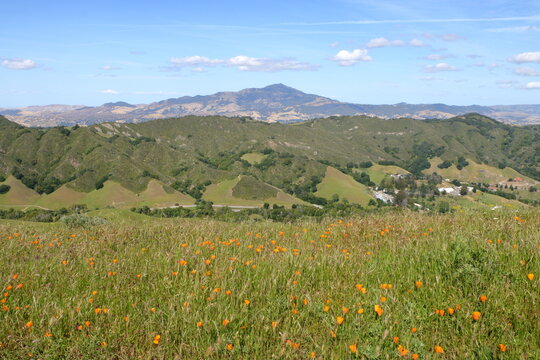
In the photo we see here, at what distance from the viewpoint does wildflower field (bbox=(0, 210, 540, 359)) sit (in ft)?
12.8

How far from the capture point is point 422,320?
4.34 meters

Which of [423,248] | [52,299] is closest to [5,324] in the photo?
[52,299]

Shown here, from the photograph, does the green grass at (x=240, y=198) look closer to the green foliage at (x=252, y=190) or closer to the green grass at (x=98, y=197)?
the green foliage at (x=252, y=190)

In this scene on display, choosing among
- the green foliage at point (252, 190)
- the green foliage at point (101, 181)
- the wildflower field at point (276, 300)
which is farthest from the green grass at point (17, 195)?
the wildflower field at point (276, 300)

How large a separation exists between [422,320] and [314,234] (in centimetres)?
414

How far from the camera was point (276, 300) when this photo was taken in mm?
4648

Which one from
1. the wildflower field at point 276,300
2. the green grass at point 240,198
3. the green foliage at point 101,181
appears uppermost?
the wildflower field at point 276,300

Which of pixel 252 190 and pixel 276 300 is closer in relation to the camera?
pixel 276 300

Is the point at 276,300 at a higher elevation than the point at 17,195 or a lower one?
higher

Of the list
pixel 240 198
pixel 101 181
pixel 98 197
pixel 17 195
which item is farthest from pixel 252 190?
pixel 17 195

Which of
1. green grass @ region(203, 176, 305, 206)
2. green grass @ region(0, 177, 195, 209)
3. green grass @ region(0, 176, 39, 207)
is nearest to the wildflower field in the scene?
green grass @ region(0, 177, 195, 209)

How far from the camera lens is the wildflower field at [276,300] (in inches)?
153

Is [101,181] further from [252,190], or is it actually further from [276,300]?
[276,300]

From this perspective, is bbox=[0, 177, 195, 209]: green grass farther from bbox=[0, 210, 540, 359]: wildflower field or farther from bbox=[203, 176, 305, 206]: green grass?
bbox=[0, 210, 540, 359]: wildflower field
